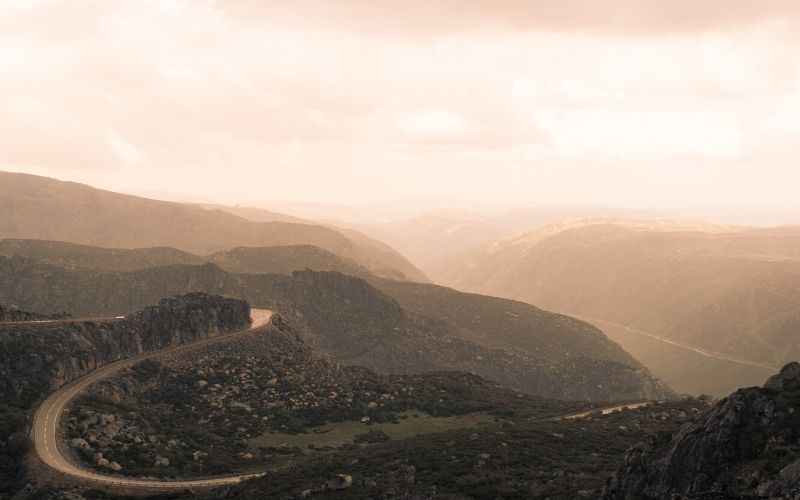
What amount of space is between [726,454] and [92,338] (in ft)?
321

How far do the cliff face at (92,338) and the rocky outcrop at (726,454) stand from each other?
250 ft

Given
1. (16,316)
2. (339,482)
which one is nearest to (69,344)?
(16,316)

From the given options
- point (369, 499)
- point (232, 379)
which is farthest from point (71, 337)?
point (369, 499)

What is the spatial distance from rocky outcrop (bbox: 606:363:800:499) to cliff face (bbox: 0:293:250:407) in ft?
250

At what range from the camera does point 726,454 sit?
1676 inches

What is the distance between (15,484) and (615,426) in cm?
7284

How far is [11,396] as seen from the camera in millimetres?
85875

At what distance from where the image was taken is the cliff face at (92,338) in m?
91.2

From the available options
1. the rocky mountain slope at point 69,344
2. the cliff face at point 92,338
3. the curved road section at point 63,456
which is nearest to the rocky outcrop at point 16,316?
the rocky mountain slope at point 69,344

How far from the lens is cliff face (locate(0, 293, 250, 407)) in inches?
3593

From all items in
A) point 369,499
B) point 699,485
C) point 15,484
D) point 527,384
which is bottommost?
point 527,384

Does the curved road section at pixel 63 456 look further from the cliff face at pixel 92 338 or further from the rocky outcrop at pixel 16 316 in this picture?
the rocky outcrop at pixel 16 316

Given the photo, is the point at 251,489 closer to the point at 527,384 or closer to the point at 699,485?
the point at 699,485

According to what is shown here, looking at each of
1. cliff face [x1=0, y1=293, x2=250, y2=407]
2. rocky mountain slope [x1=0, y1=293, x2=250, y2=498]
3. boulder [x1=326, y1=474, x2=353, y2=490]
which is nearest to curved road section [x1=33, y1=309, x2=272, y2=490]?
rocky mountain slope [x1=0, y1=293, x2=250, y2=498]
